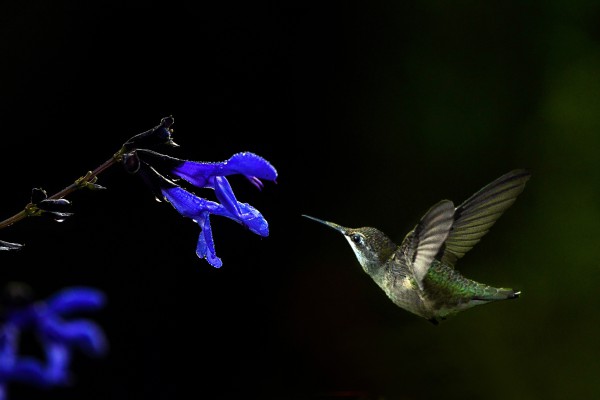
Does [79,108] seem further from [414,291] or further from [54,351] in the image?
[54,351]

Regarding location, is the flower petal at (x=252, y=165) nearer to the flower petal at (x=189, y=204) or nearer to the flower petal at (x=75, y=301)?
the flower petal at (x=189, y=204)

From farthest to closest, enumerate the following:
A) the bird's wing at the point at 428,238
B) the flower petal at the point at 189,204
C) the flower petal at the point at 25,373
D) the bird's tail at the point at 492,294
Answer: the bird's tail at the point at 492,294 → the bird's wing at the point at 428,238 → the flower petal at the point at 189,204 → the flower petal at the point at 25,373

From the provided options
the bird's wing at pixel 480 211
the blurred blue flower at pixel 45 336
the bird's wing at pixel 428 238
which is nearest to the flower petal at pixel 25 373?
the blurred blue flower at pixel 45 336

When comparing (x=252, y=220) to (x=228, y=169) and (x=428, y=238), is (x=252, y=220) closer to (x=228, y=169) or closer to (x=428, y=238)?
(x=228, y=169)

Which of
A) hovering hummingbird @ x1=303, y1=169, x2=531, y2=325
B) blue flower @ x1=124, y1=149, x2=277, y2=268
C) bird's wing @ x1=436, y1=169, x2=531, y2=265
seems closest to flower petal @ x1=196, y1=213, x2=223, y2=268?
blue flower @ x1=124, y1=149, x2=277, y2=268

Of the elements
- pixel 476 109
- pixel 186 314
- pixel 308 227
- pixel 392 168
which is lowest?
pixel 186 314

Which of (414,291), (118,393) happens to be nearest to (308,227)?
(118,393)

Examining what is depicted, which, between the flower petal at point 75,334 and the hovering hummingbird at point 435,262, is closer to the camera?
the flower petal at point 75,334

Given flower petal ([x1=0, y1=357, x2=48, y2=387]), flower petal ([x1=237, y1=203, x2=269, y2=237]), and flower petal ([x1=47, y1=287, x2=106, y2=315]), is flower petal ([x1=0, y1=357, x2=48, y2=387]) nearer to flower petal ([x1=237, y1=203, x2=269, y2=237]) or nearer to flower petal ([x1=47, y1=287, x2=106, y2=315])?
flower petal ([x1=47, y1=287, x2=106, y2=315])
